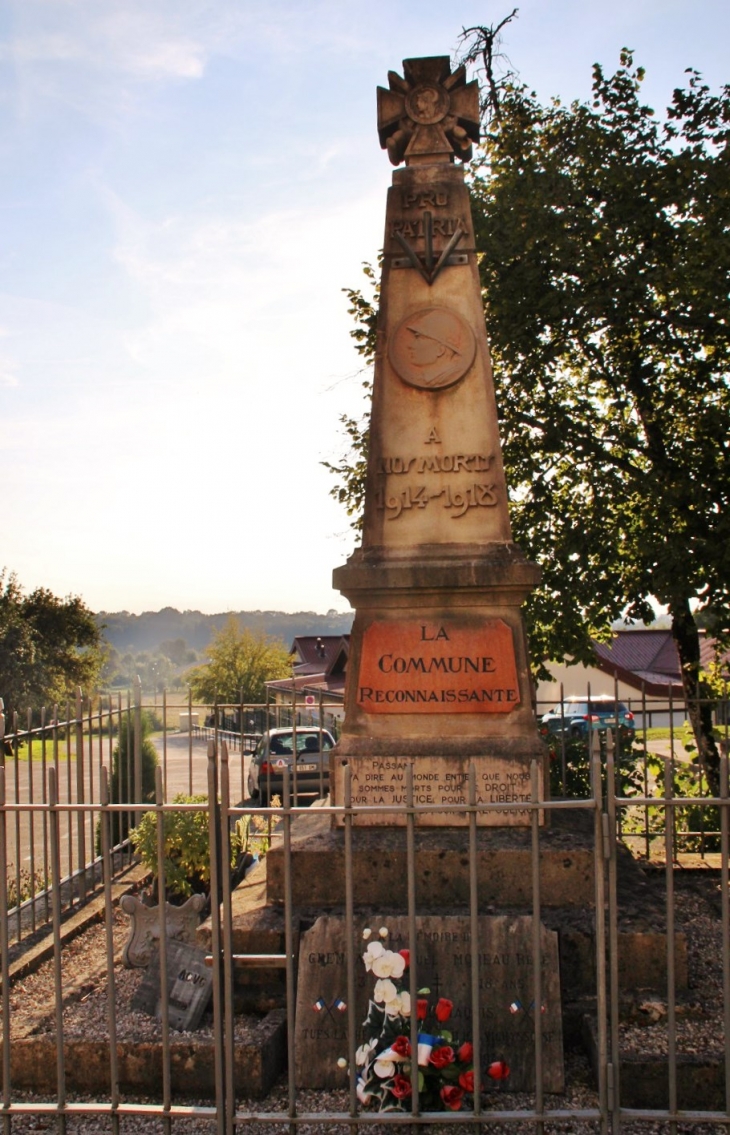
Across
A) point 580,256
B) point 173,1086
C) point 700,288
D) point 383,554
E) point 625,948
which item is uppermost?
point 580,256

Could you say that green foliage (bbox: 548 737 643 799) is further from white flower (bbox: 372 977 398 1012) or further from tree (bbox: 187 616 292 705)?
tree (bbox: 187 616 292 705)

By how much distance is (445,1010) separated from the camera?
379 centimetres

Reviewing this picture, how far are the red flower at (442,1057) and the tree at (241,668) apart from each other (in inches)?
1733

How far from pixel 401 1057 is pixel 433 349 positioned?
3.88 m

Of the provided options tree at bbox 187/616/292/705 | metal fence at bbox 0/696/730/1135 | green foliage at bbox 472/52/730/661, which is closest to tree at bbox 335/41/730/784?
Result: green foliage at bbox 472/52/730/661

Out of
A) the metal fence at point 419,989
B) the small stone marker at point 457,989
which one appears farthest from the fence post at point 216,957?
the small stone marker at point 457,989

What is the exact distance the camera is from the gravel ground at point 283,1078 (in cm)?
386

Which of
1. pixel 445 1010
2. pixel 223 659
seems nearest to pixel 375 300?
pixel 445 1010

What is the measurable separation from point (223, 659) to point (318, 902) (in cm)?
4824

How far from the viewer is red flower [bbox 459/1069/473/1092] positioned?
12.1 feet

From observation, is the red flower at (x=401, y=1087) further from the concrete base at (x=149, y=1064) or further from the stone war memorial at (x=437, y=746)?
the concrete base at (x=149, y=1064)

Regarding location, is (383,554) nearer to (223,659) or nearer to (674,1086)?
(674,1086)

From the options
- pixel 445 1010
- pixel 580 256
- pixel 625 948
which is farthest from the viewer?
pixel 580 256

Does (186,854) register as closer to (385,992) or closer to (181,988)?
(181,988)
